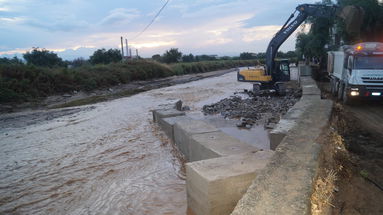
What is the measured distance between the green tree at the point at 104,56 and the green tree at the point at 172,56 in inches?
656

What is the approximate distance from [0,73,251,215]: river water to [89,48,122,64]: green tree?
96.2 feet

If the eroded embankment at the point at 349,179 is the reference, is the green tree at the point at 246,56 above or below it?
above

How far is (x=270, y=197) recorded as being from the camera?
281 centimetres

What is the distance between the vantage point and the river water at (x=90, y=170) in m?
4.53

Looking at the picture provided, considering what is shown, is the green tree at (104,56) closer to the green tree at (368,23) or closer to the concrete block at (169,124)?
the green tree at (368,23)

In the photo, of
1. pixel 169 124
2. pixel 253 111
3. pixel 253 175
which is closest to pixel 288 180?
pixel 253 175

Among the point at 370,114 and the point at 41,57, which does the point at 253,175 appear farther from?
the point at 41,57

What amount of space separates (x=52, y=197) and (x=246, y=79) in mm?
12094

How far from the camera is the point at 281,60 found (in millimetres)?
14492

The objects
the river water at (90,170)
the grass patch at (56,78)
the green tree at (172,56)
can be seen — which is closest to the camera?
the river water at (90,170)

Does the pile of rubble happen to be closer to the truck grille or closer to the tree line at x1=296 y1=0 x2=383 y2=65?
the truck grille

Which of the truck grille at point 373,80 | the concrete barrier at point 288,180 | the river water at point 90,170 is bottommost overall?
the river water at point 90,170

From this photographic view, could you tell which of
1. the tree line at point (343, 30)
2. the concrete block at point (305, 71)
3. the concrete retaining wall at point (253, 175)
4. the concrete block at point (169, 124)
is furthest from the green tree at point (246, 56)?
the concrete retaining wall at point (253, 175)

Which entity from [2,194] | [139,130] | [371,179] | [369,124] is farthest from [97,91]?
[371,179]
